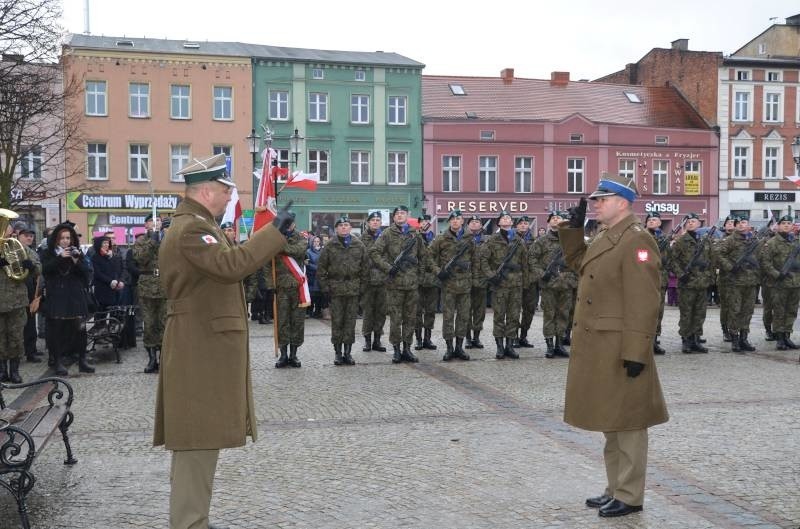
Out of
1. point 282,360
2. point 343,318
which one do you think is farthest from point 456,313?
point 282,360

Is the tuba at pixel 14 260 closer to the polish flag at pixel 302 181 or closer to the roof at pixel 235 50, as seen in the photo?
the polish flag at pixel 302 181

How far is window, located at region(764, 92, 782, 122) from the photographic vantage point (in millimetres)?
46594

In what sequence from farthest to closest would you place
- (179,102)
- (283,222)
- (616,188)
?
(179,102) → (616,188) → (283,222)

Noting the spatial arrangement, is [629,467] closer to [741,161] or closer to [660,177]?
[660,177]

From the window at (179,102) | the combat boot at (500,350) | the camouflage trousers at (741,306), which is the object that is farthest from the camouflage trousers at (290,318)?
the window at (179,102)

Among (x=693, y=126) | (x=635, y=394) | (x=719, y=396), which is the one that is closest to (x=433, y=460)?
(x=635, y=394)

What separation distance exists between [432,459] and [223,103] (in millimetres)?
35908

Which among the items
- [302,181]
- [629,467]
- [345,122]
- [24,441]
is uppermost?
[345,122]

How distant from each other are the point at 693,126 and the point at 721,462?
1703 inches

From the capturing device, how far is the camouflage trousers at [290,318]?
11.8 metres

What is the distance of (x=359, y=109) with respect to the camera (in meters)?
41.9

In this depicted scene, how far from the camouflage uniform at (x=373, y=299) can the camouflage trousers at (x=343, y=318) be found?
0.51m

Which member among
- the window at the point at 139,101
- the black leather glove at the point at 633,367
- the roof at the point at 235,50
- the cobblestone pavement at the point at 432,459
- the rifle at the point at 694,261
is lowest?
the cobblestone pavement at the point at 432,459

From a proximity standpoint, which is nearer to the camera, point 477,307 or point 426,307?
point 477,307
